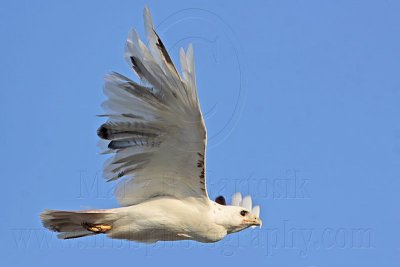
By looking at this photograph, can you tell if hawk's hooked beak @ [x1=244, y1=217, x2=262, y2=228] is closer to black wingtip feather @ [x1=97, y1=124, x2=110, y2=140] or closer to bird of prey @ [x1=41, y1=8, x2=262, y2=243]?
bird of prey @ [x1=41, y1=8, x2=262, y2=243]

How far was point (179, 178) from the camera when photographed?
41.3 feet

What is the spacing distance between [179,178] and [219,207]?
0.85 metres

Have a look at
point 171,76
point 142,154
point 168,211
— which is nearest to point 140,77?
point 171,76

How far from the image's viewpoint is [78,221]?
12711 millimetres

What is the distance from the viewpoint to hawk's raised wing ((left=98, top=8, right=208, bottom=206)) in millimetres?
11305

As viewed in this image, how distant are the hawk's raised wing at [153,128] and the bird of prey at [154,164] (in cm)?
1

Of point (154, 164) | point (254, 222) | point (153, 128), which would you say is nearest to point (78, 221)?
point (154, 164)

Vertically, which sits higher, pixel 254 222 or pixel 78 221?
pixel 254 222

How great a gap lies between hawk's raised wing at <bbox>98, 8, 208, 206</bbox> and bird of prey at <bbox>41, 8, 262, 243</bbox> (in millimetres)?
14

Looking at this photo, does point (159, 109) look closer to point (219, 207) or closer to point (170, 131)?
point (170, 131)

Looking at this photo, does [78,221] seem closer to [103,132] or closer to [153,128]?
[103,132]

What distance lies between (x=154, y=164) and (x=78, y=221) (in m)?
1.45

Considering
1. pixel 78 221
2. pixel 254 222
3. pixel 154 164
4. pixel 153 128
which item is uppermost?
pixel 153 128

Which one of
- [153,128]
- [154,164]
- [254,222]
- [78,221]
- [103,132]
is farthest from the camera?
[254,222]
